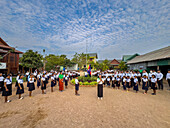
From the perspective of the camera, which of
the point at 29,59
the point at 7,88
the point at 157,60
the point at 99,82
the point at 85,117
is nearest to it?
the point at 85,117

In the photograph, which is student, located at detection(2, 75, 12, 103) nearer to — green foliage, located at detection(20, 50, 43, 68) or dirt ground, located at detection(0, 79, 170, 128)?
dirt ground, located at detection(0, 79, 170, 128)

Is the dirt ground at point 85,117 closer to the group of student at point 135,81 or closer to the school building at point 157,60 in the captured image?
the group of student at point 135,81

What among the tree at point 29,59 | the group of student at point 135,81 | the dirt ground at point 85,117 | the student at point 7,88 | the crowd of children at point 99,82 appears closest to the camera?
the dirt ground at point 85,117

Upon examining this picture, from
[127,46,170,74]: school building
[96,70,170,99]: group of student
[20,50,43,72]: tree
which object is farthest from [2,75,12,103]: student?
[127,46,170,74]: school building

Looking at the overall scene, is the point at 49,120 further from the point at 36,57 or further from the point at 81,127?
the point at 36,57

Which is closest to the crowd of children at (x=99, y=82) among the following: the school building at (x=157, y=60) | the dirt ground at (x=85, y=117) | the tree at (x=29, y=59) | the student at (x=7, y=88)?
the student at (x=7, y=88)

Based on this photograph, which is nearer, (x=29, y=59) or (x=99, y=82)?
(x=99, y=82)

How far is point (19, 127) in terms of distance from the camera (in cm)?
330

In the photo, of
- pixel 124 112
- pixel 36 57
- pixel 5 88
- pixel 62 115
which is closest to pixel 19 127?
pixel 62 115

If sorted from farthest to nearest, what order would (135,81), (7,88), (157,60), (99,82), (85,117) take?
(157,60)
(135,81)
(99,82)
(7,88)
(85,117)

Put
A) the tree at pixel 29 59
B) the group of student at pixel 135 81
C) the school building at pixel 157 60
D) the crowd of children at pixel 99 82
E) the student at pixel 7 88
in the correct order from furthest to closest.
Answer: the tree at pixel 29 59 < the school building at pixel 157 60 < the group of student at pixel 135 81 < the crowd of children at pixel 99 82 < the student at pixel 7 88

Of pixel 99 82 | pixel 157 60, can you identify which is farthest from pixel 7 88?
pixel 157 60

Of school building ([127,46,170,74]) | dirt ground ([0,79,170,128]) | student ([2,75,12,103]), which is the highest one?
school building ([127,46,170,74])

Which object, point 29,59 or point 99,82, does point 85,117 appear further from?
point 29,59
